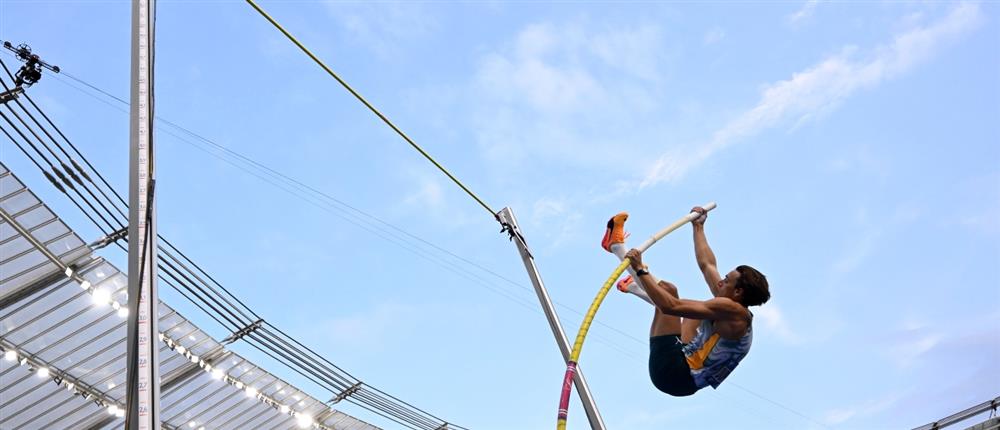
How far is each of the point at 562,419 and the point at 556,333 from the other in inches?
112

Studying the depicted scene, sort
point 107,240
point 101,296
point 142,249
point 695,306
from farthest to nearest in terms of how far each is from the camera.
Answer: point 101,296
point 107,240
point 695,306
point 142,249

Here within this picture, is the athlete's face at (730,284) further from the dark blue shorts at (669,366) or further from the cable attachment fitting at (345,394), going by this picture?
the cable attachment fitting at (345,394)

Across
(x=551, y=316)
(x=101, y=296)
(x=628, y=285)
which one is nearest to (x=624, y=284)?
(x=628, y=285)

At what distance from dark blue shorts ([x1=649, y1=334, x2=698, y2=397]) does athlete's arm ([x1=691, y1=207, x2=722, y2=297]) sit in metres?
0.47

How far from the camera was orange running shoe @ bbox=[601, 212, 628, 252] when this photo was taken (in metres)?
7.02

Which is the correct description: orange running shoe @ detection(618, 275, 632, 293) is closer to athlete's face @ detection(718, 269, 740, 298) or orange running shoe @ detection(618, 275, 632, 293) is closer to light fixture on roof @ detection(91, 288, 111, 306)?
athlete's face @ detection(718, 269, 740, 298)

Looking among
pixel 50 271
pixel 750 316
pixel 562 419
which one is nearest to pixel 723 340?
pixel 750 316

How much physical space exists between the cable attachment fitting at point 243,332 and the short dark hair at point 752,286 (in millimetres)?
13523

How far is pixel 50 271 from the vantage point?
50.8 feet

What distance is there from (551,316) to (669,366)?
3.00 meters

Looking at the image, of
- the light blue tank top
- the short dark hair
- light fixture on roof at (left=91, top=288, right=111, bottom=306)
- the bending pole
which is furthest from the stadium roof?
the short dark hair

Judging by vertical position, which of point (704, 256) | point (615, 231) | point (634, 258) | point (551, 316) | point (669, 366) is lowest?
point (669, 366)

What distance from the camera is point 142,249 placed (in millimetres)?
4910

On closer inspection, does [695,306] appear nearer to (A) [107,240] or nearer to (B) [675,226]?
(B) [675,226]
